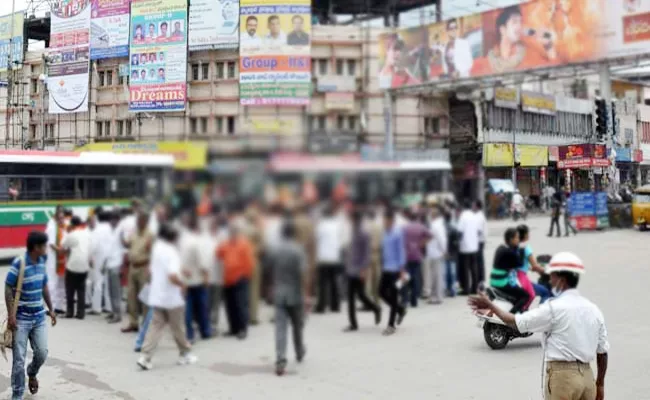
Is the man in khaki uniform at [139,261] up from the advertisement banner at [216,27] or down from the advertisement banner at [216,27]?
down

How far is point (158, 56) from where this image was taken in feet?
5.97

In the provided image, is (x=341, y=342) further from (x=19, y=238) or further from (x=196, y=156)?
(x=19, y=238)

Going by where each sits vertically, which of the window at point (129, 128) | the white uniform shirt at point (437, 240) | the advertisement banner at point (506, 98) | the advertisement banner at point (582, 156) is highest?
the advertisement banner at point (506, 98)

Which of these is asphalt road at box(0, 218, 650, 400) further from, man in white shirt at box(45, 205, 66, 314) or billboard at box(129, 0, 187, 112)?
billboard at box(129, 0, 187, 112)

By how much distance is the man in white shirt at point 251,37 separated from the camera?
55.2 inches

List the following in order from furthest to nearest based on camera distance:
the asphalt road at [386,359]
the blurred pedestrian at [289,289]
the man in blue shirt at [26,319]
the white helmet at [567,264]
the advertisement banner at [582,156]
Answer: the man in blue shirt at [26,319]
the white helmet at [567,264]
the advertisement banner at [582,156]
the asphalt road at [386,359]
the blurred pedestrian at [289,289]

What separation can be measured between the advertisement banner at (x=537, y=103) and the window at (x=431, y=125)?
1.32 ft

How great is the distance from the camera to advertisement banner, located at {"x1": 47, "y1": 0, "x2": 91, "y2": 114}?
1.81 meters

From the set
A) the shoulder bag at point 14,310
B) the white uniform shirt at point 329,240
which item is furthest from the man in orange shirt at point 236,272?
the shoulder bag at point 14,310

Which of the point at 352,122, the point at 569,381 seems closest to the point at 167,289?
the point at 352,122

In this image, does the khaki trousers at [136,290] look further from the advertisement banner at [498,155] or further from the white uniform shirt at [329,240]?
the advertisement banner at [498,155]

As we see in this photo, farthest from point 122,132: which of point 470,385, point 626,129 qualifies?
point 470,385

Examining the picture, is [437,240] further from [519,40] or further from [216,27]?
[216,27]

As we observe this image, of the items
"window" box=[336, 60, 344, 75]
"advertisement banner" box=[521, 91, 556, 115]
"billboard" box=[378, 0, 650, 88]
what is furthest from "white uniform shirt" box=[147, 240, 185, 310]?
"advertisement banner" box=[521, 91, 556, 115]
